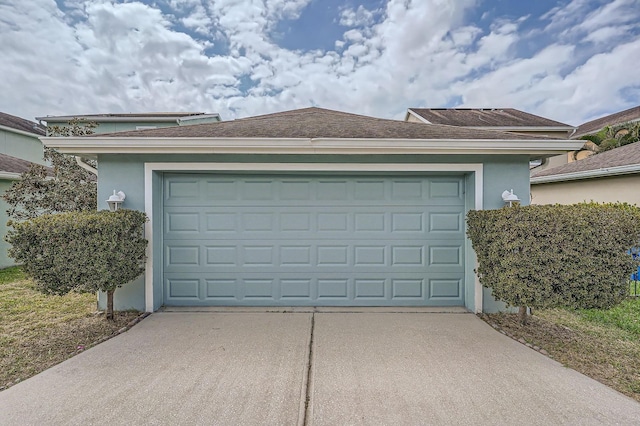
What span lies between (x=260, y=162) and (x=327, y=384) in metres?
3.37

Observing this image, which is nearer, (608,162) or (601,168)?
(601,168)

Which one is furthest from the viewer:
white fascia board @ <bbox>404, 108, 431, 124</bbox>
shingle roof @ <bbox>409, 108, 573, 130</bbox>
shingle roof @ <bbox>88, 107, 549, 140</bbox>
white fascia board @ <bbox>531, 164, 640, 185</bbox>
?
white fascia board @ <bbox>404, 108, 431, 124</bbox>

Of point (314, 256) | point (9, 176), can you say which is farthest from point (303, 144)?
point (9, 176)

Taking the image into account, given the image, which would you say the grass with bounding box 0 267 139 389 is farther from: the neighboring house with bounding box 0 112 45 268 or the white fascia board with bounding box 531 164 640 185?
the white fascia board with bounding box 531 164 640 185

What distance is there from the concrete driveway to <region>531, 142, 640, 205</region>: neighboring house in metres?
7.26

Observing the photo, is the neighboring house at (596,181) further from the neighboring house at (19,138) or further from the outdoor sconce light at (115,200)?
the neighboring house at (19,138)

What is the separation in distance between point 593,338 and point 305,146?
4792 mm

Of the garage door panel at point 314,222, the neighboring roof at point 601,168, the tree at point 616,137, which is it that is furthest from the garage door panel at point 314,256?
the tree at point 616,137

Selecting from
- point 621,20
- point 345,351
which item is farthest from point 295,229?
point 621,20

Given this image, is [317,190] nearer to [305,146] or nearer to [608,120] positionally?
[305,146]

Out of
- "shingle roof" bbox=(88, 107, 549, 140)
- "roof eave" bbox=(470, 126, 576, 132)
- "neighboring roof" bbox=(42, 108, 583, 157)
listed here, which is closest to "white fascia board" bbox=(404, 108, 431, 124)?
"roof eave" bbox=(470, 126, 576, 132)

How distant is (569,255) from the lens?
362cm

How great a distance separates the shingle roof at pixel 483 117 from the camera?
15555 mm

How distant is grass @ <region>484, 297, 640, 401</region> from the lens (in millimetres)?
3148
